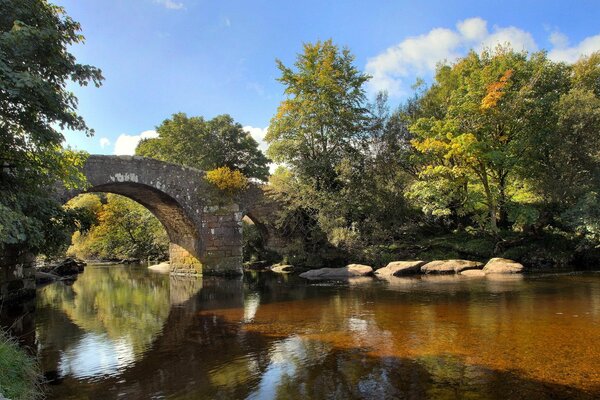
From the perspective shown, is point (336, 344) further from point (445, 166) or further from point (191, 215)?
point (445, 166)

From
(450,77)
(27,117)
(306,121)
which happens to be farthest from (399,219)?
(27,117)

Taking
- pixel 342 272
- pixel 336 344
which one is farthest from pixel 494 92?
pixel 336 344

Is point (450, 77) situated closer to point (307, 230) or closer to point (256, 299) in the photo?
point (307, 230)

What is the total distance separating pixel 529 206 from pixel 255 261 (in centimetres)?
1411

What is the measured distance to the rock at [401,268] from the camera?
1745 centimetres

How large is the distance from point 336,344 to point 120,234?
2854cm

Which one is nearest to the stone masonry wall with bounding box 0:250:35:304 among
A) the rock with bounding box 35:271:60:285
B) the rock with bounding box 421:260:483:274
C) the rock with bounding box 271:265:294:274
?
the rock with bounding box 35:271:60:285

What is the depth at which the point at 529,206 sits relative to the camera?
59.9ft

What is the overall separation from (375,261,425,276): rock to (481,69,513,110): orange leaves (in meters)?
6.95

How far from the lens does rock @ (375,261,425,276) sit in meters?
17.5

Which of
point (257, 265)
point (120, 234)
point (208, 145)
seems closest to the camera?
point (257, 265)

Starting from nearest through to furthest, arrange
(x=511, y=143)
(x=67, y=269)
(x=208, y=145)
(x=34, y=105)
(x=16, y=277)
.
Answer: (x=34, y=105) → (x=16, y=277) → (x=511, y=143) → (x=67, y=269) → (x=208, y=145)

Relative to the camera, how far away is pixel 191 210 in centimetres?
1844

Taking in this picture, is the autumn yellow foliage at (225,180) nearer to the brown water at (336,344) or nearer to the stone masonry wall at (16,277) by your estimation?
the brown water at (336,344)
